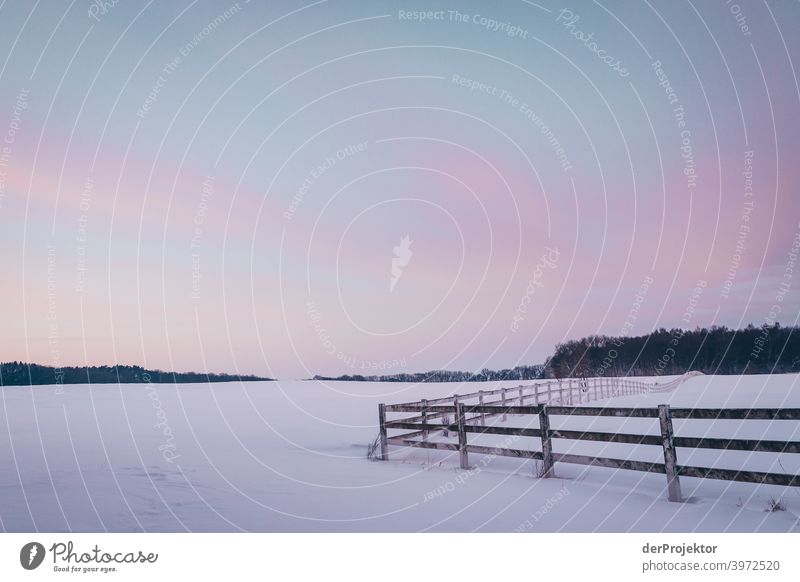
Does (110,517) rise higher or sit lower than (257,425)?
higher

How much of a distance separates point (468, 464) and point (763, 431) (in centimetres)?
1046

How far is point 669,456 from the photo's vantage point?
7.00 m

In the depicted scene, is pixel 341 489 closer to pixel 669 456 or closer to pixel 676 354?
pixel 669 456

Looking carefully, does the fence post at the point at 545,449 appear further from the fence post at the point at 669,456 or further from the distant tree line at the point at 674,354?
the distant tree line at the point at 674,354

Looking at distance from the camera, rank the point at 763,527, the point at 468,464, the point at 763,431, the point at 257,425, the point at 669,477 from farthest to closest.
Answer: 1. the point at 257,425
2. the point at 763,431
3. the point at 468,464
4. the point at 669,477
5. the point at 763,527

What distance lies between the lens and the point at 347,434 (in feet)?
55.9

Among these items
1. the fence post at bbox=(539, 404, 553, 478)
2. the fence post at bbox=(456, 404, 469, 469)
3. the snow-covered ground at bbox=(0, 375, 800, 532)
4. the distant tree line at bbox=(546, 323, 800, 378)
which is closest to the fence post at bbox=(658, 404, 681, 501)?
the snow-covered ground at bbox=(0, 375, 800, 532)
